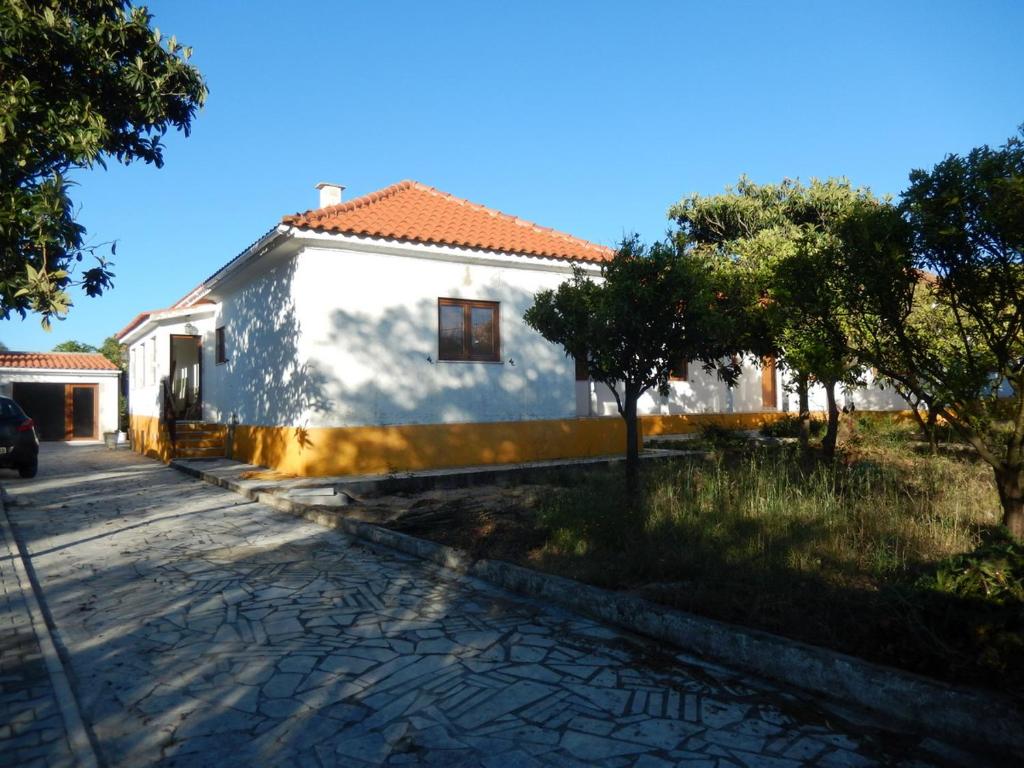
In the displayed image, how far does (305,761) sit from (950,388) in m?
4.55

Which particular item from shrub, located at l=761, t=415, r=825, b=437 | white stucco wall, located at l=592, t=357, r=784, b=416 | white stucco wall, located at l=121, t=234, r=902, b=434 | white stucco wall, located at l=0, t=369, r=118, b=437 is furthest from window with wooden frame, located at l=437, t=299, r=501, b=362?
white stucco wall, located at l=0, t=369, r=118, b=437

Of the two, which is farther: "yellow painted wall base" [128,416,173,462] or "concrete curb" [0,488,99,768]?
"yellow painted wall base" [128,416,173,462]

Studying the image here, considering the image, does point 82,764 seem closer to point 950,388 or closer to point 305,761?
point 305,761

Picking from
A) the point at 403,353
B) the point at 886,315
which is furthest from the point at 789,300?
the point at 403,353

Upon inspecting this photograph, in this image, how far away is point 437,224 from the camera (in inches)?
545

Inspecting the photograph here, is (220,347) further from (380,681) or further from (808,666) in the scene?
(808,666)

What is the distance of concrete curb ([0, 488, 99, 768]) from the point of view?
3.17 metres

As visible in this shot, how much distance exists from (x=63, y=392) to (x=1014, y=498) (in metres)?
32.3

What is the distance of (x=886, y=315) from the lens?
516 cm

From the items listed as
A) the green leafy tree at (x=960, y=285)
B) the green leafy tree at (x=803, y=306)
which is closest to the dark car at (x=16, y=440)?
the green leafy tree at (x=803, y=306)

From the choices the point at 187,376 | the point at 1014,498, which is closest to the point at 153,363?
→ the point at 187,376

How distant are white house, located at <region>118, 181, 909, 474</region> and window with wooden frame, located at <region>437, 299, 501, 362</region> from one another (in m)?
0.03

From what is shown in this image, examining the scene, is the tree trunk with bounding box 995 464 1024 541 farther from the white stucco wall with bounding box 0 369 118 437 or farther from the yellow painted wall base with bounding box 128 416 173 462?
the white stucco wall with bounding box 0 369 118 437

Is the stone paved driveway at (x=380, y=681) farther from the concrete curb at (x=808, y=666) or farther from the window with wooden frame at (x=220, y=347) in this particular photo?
the window with wooden frame at (x=220, y=347)
